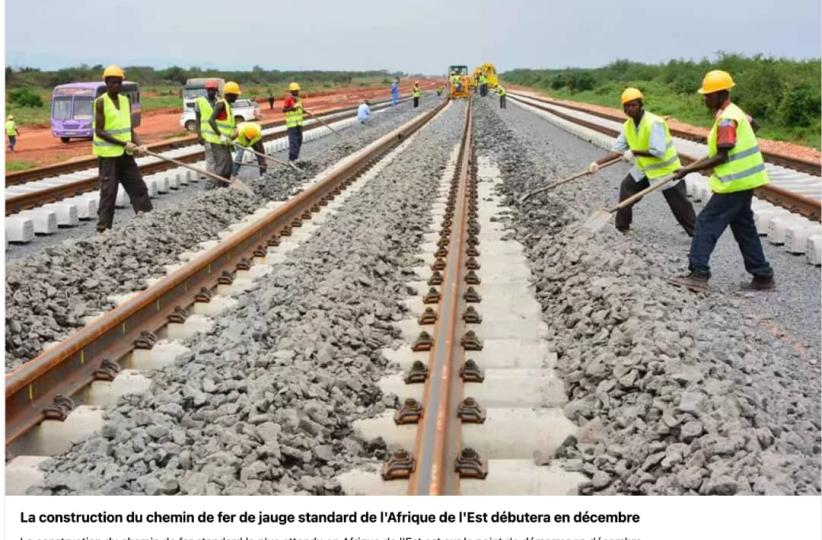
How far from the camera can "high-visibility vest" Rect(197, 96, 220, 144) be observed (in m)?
13.3

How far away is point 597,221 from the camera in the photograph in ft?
28.7

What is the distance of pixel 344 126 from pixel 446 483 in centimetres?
2825

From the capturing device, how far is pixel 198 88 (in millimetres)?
34750

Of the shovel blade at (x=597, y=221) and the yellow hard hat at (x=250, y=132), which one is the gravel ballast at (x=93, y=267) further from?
the shovel blade at (x=597, y=221)

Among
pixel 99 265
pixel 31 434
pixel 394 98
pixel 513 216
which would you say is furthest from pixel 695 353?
pixel 394 98

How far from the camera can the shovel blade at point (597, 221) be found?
8645mm

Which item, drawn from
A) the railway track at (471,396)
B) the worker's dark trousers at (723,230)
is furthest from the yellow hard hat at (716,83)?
the railway track at (471,396)

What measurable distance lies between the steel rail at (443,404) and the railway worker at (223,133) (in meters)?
6.97

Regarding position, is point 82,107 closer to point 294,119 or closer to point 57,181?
point 294,119

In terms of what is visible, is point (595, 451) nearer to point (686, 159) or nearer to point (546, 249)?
point (546, 249)

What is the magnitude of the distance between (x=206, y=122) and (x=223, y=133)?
0.49 m

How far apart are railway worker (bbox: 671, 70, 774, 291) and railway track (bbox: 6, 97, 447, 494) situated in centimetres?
367

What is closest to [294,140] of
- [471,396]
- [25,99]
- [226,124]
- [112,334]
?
[226,124]

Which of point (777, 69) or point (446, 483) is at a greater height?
point (777, 69)
